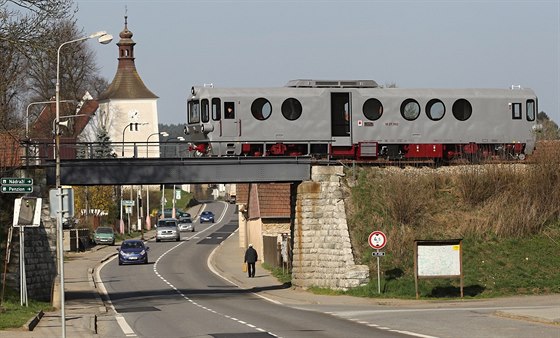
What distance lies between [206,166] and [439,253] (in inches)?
397

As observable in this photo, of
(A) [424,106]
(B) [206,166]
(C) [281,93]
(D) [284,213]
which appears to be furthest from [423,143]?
(D) [284,213]

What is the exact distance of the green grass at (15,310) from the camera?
28969 mm

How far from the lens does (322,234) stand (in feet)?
144

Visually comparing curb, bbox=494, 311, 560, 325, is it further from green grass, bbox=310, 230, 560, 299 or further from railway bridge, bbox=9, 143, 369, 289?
railway bridge, bbox=9, 143, 369, 289

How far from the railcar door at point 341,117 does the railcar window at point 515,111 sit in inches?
295

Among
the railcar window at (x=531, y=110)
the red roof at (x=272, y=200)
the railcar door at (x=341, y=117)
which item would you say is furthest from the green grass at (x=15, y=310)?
the red roof at (x=272, y=200)

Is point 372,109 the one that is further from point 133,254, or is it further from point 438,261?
point 133,254

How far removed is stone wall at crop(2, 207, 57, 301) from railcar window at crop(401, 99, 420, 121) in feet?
49.4

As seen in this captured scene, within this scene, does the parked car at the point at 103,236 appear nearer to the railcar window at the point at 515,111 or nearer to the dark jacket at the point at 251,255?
the dark jacket at the point at 251,255

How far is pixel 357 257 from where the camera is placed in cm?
4322

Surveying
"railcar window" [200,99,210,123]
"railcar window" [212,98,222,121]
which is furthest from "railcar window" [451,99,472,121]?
"railcar window" [200,99,210,123]

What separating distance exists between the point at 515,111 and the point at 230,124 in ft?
41.7

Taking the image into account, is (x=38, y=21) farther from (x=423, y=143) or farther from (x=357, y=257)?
(x=423, y=143)

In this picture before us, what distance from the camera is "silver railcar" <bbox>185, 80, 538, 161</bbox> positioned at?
45969mm
